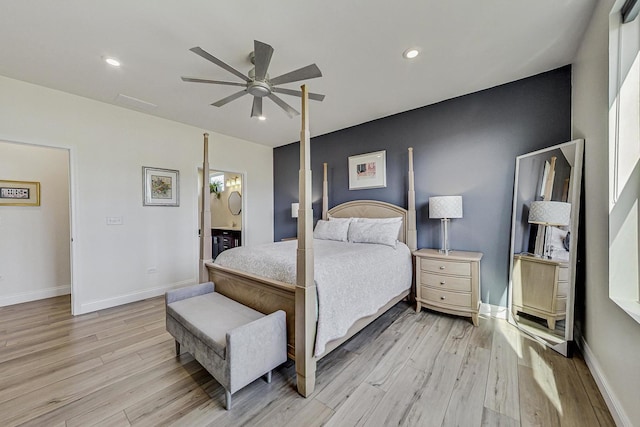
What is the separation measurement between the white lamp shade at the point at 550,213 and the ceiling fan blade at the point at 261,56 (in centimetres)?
280

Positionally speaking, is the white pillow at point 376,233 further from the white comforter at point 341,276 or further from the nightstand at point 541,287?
the nightstand at point 541,287

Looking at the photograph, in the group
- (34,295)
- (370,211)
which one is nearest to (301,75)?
(370,211)

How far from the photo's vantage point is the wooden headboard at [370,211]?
349 cm

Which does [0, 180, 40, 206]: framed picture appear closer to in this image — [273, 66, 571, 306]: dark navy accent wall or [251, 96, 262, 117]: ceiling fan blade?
[251, 96, 262, 117]: ceiling fan blade

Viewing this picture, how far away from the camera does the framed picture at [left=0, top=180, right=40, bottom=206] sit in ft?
11.2

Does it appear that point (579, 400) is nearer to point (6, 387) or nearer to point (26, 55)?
point (6, 387)

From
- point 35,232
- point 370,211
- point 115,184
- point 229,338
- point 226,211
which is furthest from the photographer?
point 226,211

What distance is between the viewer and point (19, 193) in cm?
351

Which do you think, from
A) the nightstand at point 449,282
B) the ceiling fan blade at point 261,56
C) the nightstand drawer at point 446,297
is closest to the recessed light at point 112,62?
the ceiling fan blade at point 261,56

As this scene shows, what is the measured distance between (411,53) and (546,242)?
2.20 meters


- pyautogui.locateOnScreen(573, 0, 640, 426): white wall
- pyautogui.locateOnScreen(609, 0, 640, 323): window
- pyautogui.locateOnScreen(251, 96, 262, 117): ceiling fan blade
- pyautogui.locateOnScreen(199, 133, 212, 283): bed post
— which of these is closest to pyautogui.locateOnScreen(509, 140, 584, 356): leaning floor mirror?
pyautogui.locateOnScreen(573, 0, 640, 426): white wall

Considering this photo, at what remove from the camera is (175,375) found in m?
1.92

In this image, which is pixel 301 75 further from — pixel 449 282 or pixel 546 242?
Answer: pixel 546 242

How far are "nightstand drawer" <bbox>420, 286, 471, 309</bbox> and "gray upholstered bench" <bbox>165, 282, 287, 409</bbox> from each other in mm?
1907
